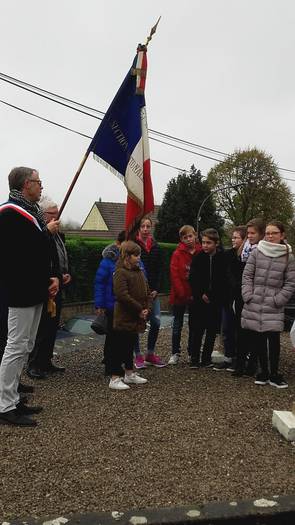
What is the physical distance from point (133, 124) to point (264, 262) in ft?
6.83

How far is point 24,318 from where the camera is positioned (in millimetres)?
4121

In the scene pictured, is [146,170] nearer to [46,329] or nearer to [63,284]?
[63,284]

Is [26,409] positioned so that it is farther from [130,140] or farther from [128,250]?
[130,140]

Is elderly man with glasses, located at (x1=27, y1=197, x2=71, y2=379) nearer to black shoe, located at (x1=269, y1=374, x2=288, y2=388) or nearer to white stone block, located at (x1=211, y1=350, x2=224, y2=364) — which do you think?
white stone block, located at (x1=211, y1=350, x2=224, y2=364)

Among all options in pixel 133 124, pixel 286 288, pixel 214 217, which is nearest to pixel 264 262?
pixel 286 288

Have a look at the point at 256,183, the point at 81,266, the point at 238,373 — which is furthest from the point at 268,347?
the point at 256,183

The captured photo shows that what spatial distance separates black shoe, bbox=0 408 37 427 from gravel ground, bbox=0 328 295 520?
0.28 ft

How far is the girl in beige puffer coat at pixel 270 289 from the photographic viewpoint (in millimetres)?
5434

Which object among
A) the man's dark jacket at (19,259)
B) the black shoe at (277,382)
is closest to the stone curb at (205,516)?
the man's dark jacket at (19,259)

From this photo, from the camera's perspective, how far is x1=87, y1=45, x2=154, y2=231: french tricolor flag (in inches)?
223

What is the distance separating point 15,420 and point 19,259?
4.17 ft

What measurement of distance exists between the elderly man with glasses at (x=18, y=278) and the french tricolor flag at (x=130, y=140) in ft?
5.29

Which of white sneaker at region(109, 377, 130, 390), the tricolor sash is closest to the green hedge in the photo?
white sneaker at region(109, 377, 130, 390)

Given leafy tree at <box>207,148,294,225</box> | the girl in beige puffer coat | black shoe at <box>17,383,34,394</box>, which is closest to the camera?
black shoe at <box>17,383,34,394</box>
